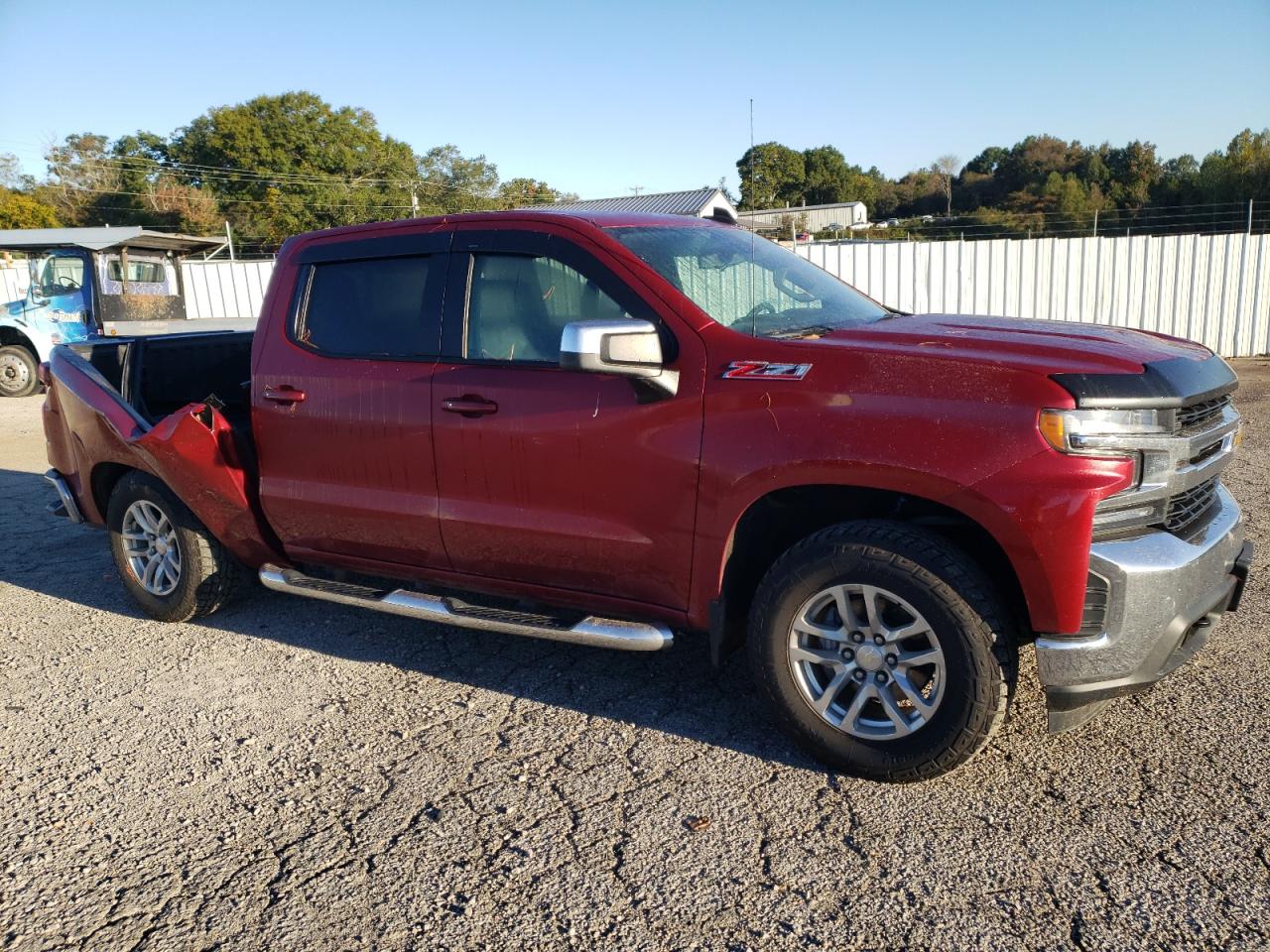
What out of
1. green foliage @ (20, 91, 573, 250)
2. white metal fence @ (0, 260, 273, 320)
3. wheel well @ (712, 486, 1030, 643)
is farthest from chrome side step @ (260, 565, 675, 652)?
green foliage @ (20, 91, 573, 250)

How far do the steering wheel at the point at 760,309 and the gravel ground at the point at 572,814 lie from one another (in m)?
1.52

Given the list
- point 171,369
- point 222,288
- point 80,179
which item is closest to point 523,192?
point 80,179

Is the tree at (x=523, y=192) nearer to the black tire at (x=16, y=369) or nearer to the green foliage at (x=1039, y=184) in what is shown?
the green foliage at (x=1039, y=184)

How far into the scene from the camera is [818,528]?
11.9 ft

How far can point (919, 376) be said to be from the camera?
304 cm

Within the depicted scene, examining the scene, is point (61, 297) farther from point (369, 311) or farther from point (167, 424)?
point (369, 311)

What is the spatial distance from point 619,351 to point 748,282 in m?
0.94

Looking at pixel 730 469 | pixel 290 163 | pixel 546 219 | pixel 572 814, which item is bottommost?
pixel 572 814

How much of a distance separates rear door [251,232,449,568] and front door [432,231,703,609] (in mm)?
127

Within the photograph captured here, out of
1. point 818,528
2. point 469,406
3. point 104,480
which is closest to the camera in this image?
point 818,528

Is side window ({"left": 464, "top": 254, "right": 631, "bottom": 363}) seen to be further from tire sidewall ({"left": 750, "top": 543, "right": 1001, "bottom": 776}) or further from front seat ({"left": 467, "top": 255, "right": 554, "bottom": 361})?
tire sidewall ({"left": 750, "top": 543, "right": 1001, "bottom": 776})

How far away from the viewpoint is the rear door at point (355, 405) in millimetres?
4039

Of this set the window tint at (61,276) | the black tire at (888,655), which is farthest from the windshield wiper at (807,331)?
→ the window tint at (61,276)

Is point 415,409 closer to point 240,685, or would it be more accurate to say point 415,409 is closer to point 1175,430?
point 240,685
